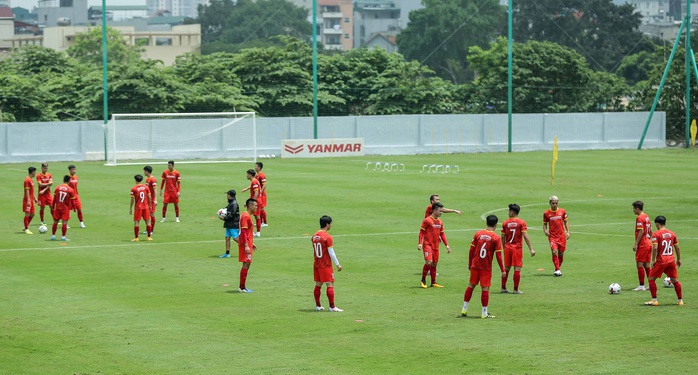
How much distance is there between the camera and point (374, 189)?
48031 millimetres

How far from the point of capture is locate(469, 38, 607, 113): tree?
9225 centimetres

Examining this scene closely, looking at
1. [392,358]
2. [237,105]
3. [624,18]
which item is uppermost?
[624,18]

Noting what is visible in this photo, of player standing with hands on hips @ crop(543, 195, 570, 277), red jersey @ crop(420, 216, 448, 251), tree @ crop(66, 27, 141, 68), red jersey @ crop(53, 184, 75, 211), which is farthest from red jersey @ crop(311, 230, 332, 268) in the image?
tree @ crop(66, 27, 141, 68)

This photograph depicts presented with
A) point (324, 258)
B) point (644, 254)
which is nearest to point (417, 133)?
point (644, 254)

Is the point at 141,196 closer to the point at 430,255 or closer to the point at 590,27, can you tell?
the point at 430,255

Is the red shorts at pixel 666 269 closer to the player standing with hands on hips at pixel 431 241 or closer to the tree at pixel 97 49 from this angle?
the player standing with hands on hips at pixel 431 241

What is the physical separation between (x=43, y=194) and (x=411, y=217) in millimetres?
12437

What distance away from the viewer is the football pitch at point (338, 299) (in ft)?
56.7

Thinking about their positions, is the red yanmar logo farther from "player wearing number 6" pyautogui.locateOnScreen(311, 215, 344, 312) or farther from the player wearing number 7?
"player wearing number 6" pyautogui.locateOnScreen(311, 215, 344, 312)

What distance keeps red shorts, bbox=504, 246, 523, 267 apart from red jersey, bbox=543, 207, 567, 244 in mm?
2463

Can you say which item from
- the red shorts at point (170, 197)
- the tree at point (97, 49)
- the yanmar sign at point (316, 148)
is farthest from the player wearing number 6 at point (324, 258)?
the tree at point (97, 49)

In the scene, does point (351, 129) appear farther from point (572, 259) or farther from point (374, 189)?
point (572, 259)

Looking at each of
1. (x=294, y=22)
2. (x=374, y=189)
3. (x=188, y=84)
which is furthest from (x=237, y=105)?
(x=294, y=22)

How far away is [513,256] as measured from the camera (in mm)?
23578
